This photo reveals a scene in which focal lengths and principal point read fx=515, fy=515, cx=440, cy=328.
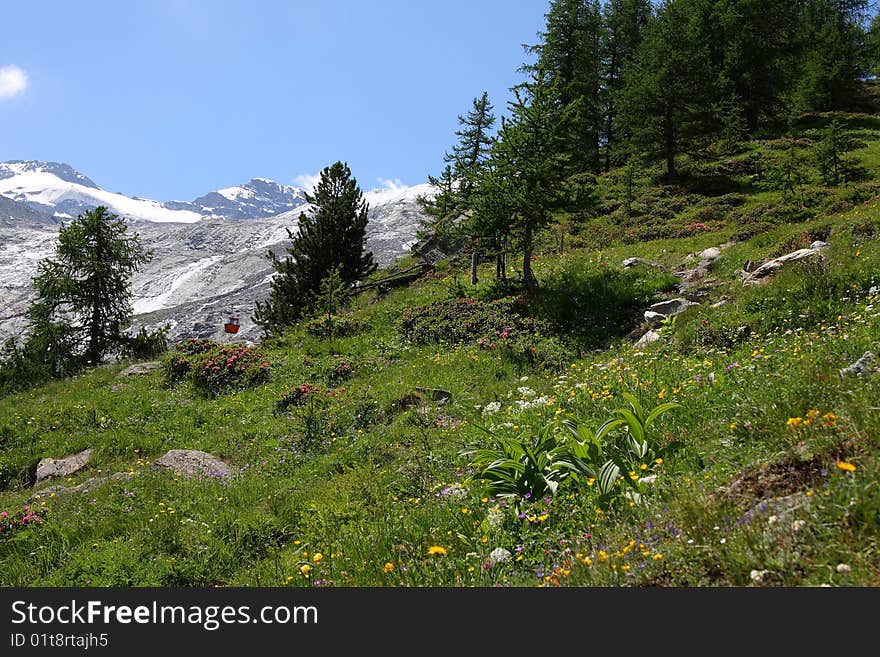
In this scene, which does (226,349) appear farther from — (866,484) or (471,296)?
(866,484)

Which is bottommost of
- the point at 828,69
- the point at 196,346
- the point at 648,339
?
the point at 196,346

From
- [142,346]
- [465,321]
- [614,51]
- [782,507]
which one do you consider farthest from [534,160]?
[614,51]

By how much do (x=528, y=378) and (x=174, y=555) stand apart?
7855 mm

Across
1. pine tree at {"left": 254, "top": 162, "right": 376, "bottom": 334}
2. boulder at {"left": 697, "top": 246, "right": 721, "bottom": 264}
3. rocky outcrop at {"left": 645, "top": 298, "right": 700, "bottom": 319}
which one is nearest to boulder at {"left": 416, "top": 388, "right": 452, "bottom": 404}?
rocky outcrop at {"left": 645, "top": 298, "right": 700, "bottom": 319}

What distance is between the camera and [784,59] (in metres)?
44.1

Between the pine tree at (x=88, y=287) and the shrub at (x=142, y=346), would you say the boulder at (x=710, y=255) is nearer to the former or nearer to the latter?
the shrub at (x=142, y=346)

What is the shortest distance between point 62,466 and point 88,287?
19.0 m

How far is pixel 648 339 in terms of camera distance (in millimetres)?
11883

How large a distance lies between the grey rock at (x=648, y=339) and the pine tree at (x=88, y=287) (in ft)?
84.1

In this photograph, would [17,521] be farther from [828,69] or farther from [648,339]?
[828,69]

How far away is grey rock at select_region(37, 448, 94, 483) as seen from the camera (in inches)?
416

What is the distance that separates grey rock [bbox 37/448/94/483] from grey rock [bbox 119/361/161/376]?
715 cm

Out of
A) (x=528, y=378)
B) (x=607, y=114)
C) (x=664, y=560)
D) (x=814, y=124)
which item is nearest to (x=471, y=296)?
(x=528, y=378)

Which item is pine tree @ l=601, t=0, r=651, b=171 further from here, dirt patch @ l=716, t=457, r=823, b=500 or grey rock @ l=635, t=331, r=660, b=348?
dirt patch @ l=716, t=457, r=823, b=500
